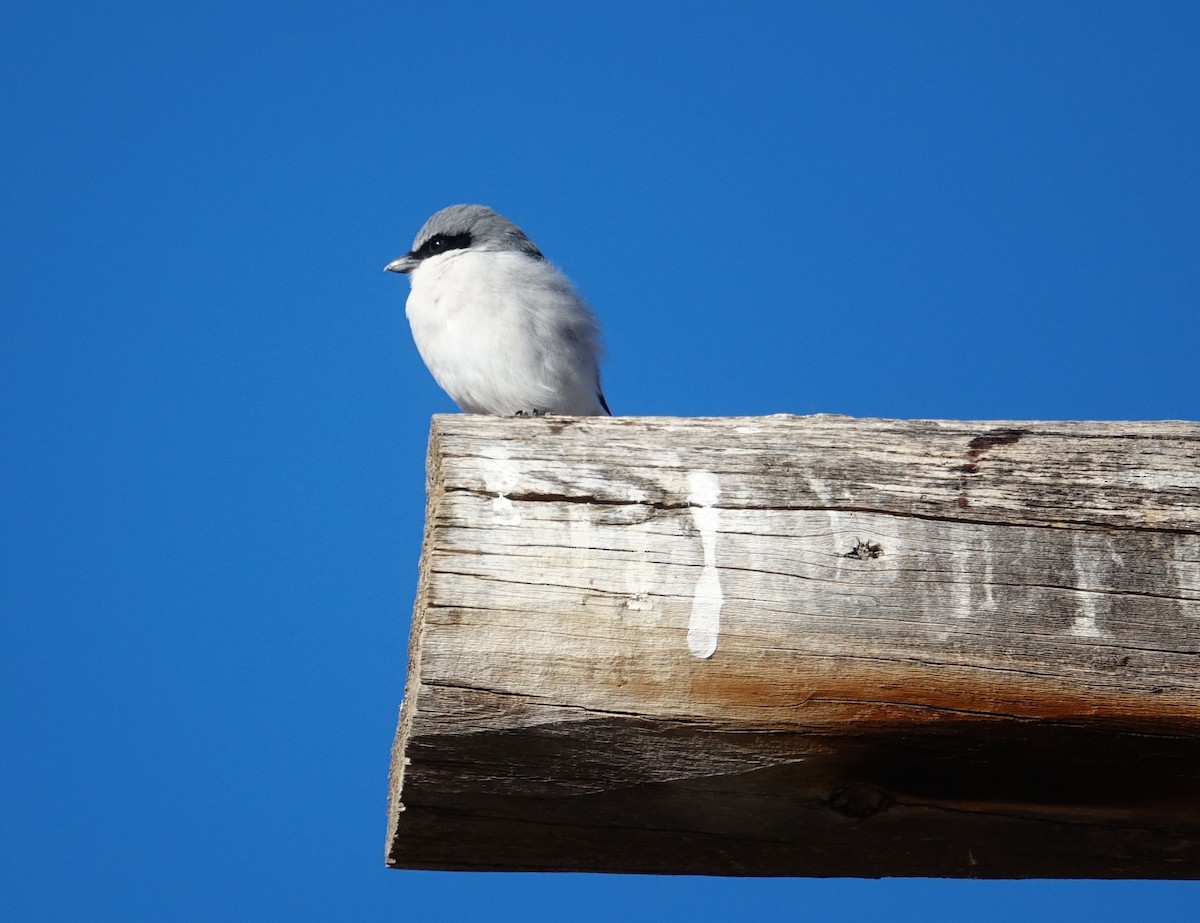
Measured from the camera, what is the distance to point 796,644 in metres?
2.01

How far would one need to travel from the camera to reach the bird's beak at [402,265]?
614 centimetres

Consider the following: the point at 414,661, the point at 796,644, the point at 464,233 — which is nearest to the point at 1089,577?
the point at 796,644

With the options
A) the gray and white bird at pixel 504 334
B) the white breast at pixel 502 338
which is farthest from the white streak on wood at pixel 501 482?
the white breast at pixel 502 338

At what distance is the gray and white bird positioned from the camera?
5.36 metres

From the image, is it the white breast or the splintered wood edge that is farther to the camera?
the white breast

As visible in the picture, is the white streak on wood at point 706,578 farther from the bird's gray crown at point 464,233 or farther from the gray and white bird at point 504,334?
the bird's gray crown at point 464,233

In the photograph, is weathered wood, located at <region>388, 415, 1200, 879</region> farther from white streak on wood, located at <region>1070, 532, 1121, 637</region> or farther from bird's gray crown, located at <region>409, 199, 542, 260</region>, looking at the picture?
bird's gray crown, located at <region>409, 199, 542, 260</region>

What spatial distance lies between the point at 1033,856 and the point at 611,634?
3.11ft

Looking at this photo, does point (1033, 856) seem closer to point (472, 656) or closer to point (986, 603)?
point (986, 603)

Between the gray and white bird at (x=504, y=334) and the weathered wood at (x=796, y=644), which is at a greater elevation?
the gray and white bird at (x=504, y=334)

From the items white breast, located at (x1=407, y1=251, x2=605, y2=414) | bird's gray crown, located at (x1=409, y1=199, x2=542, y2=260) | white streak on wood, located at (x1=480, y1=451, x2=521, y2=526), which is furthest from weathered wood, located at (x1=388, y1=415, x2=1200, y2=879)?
bird's gray crown, located at (x1=409, y1=199, x2=542, y2=260)

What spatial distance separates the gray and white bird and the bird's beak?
0.64 ft

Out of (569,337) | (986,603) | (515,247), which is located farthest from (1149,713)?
(515,247)

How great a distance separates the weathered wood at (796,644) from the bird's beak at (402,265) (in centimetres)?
413
